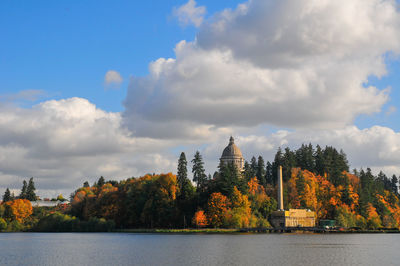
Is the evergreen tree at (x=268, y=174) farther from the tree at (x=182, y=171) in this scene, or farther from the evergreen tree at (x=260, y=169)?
the tree at (x=182, y=171)

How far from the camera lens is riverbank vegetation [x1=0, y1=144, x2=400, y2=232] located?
120 meters

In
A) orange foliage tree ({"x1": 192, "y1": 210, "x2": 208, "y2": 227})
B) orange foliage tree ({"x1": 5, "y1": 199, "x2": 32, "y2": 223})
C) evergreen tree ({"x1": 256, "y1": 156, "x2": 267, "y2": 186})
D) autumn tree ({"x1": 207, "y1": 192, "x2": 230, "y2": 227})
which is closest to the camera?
autumn tree ({"x1": 207, "y1": 192, "x2": 230, "y2": 227})

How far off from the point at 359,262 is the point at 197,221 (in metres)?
66.6

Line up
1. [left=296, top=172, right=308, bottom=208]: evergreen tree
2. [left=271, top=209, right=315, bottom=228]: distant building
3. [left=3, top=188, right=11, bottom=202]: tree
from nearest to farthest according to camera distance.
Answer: [left=271, top=209, right=315, bottom=228]: distant building < [left=296, top=172, right=308, bottom=208]: evergreen tree < [left=3, top=188, right=11, bottom=202]: tree

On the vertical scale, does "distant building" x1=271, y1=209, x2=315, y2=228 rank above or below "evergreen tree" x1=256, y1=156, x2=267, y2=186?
below

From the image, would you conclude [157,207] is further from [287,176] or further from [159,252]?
[159,252]

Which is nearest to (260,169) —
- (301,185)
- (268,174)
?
(268,174)

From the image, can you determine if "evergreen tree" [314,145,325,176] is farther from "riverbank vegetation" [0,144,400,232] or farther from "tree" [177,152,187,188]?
"tree" [177,152,187,188]

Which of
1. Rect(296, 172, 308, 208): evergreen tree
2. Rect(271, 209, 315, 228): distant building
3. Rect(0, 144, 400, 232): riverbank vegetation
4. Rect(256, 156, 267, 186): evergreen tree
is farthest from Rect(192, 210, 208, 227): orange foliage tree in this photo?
Rect(256, 156, 267, 186): evergreen tree

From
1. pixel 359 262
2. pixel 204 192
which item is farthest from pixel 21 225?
pixel 359 262

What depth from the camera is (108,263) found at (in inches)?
2066

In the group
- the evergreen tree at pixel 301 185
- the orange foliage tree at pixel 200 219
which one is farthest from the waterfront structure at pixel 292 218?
the orange foliage tree at pixel 200 219

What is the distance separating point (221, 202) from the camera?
116 meters

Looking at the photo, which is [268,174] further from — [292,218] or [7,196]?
[7,196]
